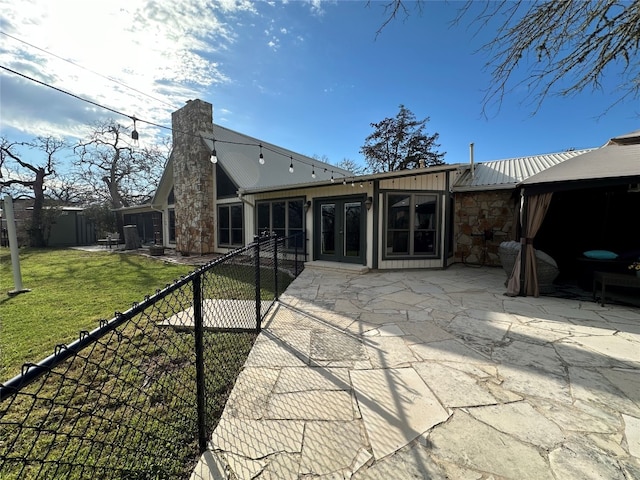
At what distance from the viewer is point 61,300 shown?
493 cm

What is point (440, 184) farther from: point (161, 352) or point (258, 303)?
point (161, 352)

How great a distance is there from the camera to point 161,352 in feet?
9.86

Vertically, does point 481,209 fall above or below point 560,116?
below

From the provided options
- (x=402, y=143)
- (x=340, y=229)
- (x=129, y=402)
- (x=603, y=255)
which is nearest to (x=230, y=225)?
(x=340, y=229)

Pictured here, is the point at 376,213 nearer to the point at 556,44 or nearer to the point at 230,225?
the point at 556,44

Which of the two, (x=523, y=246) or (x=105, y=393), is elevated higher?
(x=523, y=246)

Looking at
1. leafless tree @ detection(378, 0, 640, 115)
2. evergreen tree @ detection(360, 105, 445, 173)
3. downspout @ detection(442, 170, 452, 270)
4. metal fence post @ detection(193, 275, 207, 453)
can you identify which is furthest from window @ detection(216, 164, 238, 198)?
evergreen tree @ detection(360, 105, 445, 173)

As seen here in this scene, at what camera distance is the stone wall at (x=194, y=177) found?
10.9m

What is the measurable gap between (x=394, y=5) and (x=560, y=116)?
5690 millimetres

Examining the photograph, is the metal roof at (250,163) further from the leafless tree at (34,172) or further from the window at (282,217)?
the leafless tree at (34,172)

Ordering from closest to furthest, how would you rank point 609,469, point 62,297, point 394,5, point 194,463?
point 609,469, point 194,463, point 394,5, point 62,297

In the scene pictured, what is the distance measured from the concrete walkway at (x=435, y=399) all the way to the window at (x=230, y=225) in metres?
7.47

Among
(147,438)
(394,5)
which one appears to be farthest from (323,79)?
(147,438)

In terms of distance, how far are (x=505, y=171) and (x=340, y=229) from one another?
590 cm
